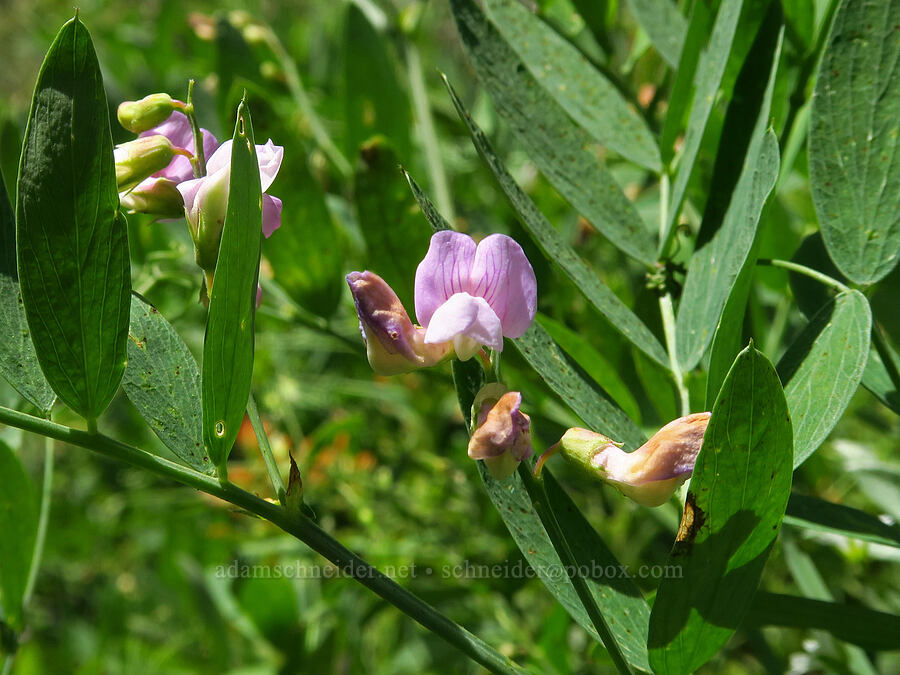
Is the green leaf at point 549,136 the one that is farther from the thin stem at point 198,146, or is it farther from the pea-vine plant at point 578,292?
the thin stem at point 198,146

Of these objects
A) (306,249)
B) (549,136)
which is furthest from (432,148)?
(549,136)

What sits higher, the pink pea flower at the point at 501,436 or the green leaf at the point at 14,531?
the pink pea flower at the point at 501,436

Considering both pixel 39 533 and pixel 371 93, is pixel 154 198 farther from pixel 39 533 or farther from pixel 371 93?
pixel 371 93

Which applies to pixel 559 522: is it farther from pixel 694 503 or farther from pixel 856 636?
pixel 856 636

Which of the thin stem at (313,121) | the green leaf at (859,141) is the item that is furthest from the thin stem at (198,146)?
the thin stem at (313,121)

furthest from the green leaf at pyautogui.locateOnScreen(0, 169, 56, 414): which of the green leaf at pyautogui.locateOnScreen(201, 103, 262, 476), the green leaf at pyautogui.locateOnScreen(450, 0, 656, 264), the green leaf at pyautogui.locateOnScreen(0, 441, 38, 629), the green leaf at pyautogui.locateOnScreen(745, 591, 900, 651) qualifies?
the green leaf at pyautogui.locateOnScreen(745, 591, 900, 651)

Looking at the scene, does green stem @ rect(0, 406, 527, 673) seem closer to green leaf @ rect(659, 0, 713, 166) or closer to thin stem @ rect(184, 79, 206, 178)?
thin stem @ rect(184, 79, 206, 178)

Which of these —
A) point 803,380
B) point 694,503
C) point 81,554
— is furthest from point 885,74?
point 81,554

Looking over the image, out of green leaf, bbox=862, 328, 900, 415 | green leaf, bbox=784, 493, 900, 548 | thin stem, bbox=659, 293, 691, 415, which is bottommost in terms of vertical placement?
green leaf, bbox=784, 493, 900, 548
